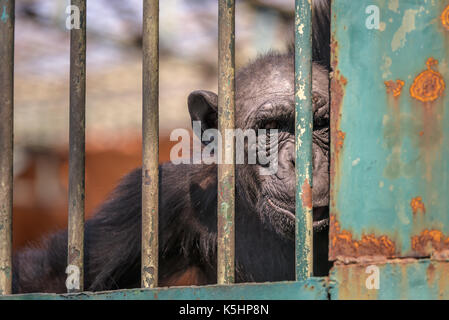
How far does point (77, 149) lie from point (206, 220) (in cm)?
148

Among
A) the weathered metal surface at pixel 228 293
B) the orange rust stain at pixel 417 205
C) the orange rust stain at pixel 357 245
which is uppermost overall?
the orange rust stain at pixel 417 205

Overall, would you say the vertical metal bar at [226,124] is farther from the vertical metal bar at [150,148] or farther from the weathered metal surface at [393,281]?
the weathered metal surface at [393,281]

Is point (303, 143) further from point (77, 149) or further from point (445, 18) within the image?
point (77, 149)

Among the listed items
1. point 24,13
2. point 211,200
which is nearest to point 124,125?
point 24,13

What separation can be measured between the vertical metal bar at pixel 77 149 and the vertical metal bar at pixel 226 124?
333 millimetres

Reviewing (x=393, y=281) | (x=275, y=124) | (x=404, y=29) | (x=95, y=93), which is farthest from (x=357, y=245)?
(x=95, y=93)

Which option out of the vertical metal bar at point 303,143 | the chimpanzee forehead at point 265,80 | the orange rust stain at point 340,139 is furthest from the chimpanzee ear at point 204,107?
the orange rust stain at point 340,139

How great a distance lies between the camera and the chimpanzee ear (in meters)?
2.92

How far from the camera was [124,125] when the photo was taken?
26.3 feet

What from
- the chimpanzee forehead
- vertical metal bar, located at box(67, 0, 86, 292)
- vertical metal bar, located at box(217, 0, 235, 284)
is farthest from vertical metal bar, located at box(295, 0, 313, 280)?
the chimpanzee forehead

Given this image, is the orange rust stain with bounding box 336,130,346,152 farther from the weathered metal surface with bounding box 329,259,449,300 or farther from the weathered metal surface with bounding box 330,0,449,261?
the weathered metal surface with bounding box 329,259,449,300

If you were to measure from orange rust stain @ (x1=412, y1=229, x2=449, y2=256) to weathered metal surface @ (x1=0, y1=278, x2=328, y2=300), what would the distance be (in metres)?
0.20

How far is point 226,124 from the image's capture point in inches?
59.5

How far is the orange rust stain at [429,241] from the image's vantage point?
1.31 meters
